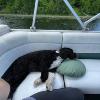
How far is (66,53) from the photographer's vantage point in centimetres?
227

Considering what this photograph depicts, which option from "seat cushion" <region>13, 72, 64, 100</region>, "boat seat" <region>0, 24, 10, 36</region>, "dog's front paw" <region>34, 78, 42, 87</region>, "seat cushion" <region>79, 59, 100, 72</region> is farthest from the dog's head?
"boat seat" <region>0, 24, 10, 36</region>

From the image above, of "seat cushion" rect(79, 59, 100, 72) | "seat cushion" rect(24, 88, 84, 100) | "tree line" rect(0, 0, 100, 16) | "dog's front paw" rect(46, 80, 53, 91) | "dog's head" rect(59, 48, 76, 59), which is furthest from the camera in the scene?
"tree line" rect(0, 0, 100, 16)

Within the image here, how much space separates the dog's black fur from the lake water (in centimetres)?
36

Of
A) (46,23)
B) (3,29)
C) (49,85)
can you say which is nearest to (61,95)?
(49,85)

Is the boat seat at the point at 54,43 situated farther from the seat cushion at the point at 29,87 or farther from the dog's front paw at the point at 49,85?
the dog's front paw at the point at 49,85

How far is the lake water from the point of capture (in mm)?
2562

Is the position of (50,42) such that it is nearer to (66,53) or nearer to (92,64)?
(66,53)

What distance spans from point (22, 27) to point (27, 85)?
745 mm

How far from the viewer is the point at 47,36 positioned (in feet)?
7.83

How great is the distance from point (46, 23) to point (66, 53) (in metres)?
0.49

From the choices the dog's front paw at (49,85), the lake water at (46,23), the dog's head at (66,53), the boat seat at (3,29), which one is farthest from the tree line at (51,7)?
the dog's front paw at (49,85)

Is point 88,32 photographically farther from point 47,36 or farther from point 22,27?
point 22,27

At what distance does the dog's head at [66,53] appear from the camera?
2271 mm

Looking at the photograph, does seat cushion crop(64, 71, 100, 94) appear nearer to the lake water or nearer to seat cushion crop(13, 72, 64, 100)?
seat cushion crop(13, 72, 64, 100)
